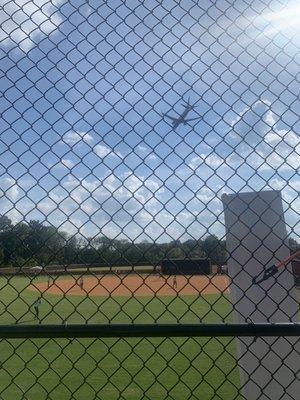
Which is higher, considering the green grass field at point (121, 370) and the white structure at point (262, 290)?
the white structure at point (262, 290)

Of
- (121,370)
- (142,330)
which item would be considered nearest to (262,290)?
(142,330)

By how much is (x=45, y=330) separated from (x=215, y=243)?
55.5 inches

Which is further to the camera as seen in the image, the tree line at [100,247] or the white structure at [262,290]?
the white structure at [262,290]

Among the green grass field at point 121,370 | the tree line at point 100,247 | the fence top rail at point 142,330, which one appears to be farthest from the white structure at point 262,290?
the green grass field at point 121,370

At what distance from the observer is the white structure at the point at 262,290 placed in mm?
3082

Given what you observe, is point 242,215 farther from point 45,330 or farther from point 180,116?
point 45,330

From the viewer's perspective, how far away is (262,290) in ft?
10.6

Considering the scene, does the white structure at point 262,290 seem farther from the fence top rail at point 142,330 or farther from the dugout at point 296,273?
the fence top rail at point 142,330

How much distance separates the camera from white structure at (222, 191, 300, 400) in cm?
308

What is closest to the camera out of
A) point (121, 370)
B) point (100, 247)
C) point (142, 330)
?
point (142, 330)

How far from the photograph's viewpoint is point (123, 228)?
240 centimetres

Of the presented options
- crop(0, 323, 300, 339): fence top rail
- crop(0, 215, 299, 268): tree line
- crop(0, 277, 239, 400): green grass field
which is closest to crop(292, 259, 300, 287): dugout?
crop(0, 215, 299, 268): tree line

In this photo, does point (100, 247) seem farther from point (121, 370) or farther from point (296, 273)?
point (121, 370)

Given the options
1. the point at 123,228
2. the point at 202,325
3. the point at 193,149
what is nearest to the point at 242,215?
the point at 193,149
